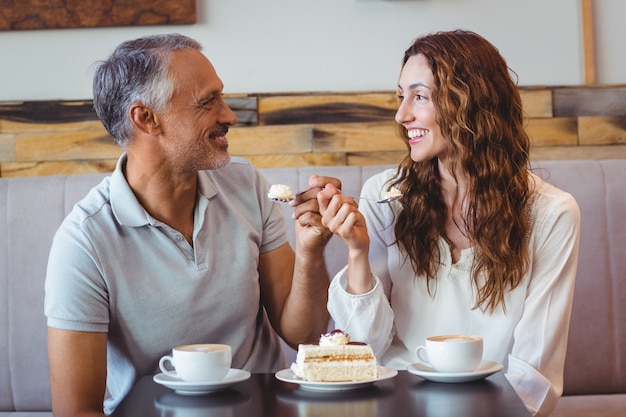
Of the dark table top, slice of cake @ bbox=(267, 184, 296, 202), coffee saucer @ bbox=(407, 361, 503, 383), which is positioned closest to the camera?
the dark table top

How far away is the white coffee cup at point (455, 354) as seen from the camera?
50.6 inches

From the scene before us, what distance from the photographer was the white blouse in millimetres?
→ 1657

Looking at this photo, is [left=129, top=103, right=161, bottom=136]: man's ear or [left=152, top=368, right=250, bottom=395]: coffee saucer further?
[left=129, top=103, right=161, bottom=136]: man's ear

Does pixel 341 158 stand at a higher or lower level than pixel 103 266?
higher

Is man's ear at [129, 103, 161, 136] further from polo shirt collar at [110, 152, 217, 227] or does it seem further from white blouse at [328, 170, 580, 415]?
white blouse at [328, 170, 580, 415]

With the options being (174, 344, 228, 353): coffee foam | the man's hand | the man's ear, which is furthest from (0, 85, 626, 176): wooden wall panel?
(174, 344, 228, 353): coffee foam

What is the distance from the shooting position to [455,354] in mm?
1288

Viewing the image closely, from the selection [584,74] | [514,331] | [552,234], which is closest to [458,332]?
[514,331]

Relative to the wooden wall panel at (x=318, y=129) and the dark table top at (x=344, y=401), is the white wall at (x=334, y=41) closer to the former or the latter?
the wooden wall panel at (x=318, y=129)

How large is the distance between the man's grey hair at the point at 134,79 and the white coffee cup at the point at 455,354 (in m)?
0.76

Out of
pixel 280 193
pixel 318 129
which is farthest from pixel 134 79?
pixel 318 129

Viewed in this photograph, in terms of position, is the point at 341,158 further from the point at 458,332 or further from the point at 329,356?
the point at 329,356

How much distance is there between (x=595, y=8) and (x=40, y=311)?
1.74 metres

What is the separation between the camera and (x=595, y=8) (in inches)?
98.7
